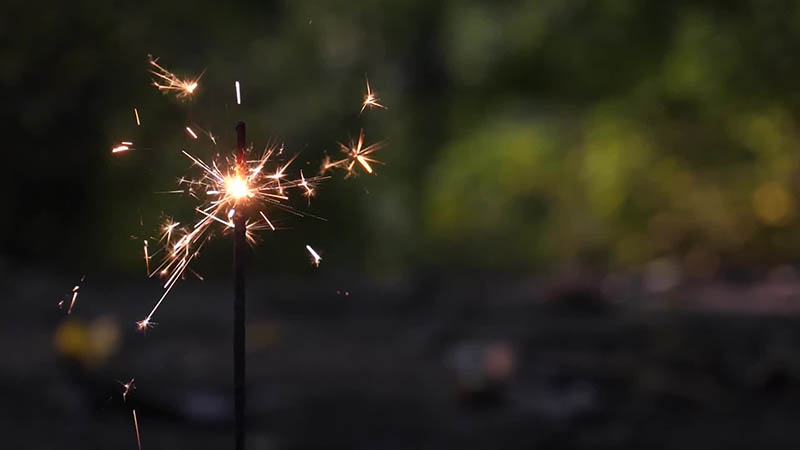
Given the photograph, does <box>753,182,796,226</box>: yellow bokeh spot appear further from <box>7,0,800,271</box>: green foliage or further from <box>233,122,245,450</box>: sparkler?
<box>233,122,245,450</box>: sparkler

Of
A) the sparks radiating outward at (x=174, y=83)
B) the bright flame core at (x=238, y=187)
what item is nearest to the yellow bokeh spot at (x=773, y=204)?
the sparks radiating outward at (x=174, y=83)

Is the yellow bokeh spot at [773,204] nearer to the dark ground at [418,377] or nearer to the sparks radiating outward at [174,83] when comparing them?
the dark ground at [418,377]

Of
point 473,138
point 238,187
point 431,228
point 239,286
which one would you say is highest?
point 473,138

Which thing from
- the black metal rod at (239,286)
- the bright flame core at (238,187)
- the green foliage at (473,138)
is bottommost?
the black metal rod at (239,286)

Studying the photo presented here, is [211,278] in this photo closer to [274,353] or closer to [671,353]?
[274,353]

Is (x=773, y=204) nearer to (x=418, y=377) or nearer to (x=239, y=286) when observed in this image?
(x=418, y=377)

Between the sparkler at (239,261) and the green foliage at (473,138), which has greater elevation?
the green foliage at (473,138)

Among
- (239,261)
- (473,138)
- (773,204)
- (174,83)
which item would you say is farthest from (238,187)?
(473,138)
